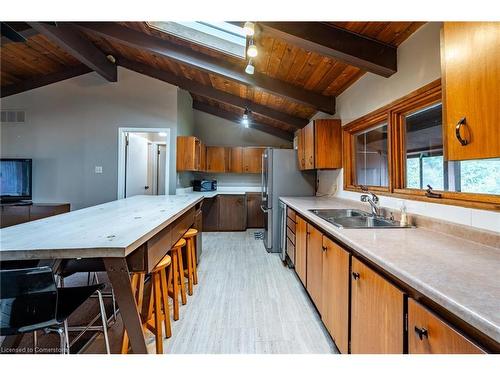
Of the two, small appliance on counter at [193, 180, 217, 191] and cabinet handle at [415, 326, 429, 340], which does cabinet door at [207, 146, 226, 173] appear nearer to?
small appliance on counter at [193, 180, 217, 191]

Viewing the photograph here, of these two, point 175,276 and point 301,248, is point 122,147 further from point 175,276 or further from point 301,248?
point 301,248

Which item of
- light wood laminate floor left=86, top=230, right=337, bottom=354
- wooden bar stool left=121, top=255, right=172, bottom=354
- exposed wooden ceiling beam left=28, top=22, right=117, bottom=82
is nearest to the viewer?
wooden bar stool left=121, top=255, right=172, bottom=354

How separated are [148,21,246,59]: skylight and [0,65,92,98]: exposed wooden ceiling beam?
261 centimetres

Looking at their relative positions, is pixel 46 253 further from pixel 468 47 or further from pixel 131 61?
pixel 131 61

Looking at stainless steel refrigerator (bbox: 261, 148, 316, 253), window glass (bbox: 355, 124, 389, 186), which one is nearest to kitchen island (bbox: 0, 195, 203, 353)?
window glass (bbox: 355, 124, 389, 186)

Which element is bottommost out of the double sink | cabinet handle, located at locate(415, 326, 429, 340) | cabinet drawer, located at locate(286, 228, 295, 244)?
cabinet drawer, located at locate(286, 228, 295, 244)

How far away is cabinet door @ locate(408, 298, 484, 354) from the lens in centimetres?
68

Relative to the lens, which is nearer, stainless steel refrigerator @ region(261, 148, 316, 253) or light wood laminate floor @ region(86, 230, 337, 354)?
light wood laminate floor @ region(86, 230, 337, 354)

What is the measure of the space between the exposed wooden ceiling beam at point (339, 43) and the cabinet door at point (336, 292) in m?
1.50

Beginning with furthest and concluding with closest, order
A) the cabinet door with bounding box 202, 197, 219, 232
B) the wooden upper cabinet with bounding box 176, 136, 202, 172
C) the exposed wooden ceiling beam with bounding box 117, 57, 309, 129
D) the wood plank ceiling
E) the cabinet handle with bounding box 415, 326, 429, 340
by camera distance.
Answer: the cabinet door with bounding box 202, 197, 219, 232, the wooden upper cabinet with bounding box 176, 136, 202, 172, the exposed wooden ceiling beam with bounding box 117, 57, 309, 129, the wood plank ceiling, the cabinet handle with bounding box 415, 326, 429, 340

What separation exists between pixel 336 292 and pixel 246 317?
2.96 ft

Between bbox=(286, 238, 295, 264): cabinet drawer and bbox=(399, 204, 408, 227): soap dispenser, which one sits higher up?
bbox=(399, 204, 408, 227): soap dispenser

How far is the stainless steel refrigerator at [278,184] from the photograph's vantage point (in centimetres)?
392

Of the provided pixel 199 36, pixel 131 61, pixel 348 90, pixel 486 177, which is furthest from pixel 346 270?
pixel 131 61
